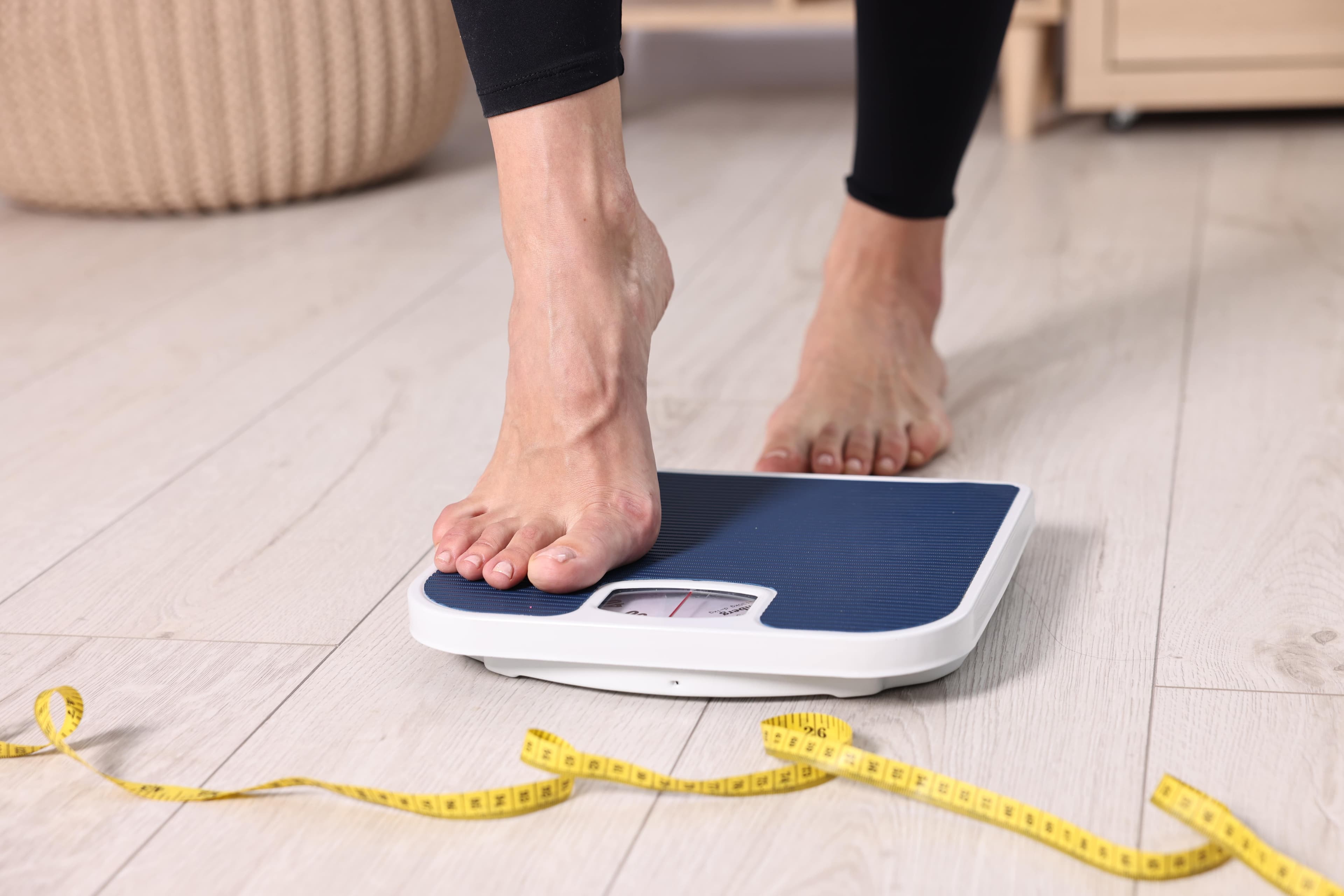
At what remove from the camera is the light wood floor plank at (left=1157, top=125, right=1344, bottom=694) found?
73cm

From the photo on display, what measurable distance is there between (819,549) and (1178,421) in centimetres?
43

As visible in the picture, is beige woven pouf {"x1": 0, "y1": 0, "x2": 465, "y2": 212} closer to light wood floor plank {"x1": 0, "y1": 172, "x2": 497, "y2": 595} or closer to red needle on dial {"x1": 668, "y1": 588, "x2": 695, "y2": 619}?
light wood floor plank {"x1": 0, "y1": 172, "x2": 497, "y2": 595}

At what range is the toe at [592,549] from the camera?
0.72 m

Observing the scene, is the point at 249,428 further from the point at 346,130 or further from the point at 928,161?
the point at 346,130

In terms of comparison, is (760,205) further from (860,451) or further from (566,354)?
(566,354)

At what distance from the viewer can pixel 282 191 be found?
1951 mm

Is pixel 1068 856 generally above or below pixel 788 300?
above

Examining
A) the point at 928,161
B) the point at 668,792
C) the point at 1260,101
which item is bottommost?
the point at 1260,101

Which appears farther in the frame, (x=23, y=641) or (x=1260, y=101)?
(x=1260, y=101)

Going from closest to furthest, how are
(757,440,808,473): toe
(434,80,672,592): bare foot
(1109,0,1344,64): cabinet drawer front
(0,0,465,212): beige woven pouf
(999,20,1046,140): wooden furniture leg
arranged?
(434,80,672,592): bare foot
(757,440,808,473): toe
(0,0,465,212): beige woven pouf
(1109,0,1344,64): cabinet drawer front
(999,20,1046,140): wooden furniture leg

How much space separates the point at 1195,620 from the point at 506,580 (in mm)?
367

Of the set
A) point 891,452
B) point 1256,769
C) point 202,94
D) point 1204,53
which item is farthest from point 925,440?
point 1204,53

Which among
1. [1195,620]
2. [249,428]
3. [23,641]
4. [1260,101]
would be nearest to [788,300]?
[249,428]

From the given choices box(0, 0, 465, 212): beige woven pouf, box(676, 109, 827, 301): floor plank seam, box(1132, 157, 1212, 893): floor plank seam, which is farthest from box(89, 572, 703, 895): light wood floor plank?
box(0, 0, 465, 212): beige woven pouf
